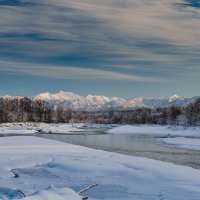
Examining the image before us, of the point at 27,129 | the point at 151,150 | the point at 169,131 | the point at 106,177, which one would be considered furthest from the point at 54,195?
the point at 27,129

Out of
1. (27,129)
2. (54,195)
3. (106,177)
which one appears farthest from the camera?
(27,129)

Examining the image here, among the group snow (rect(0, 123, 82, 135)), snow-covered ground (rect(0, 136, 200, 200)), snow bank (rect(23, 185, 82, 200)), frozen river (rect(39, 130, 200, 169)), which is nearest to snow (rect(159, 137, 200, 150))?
frozen river (rect(39, 130, 200, 169))

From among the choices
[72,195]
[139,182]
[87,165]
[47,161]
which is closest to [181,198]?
[139,182]

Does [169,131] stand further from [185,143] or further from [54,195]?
[54,195]

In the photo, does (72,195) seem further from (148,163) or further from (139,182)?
(148,163)

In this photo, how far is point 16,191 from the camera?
1107cm

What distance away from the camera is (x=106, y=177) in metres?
20.0

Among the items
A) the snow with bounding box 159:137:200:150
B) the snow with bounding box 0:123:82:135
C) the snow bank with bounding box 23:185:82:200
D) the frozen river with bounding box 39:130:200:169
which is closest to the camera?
the snow bank with bounding box 23:185:82:200

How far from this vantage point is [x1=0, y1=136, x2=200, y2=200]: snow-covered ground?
15.9 meters

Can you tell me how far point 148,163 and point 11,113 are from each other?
13464cm

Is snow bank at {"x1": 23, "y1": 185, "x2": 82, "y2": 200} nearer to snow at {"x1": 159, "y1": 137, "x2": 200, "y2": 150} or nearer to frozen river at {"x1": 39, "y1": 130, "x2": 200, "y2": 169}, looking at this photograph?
frozen river at {"x1": 39, "y1": 130, "x2": 200, "y2": 169}

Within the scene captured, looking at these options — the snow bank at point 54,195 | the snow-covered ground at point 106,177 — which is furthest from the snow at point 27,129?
the snow bank at point 54,195

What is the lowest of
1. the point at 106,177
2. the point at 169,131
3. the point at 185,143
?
the point at 169,131

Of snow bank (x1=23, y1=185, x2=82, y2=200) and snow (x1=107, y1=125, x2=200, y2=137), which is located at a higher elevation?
snow bank (x1=23, y1=185, x2=82, y2=200)
